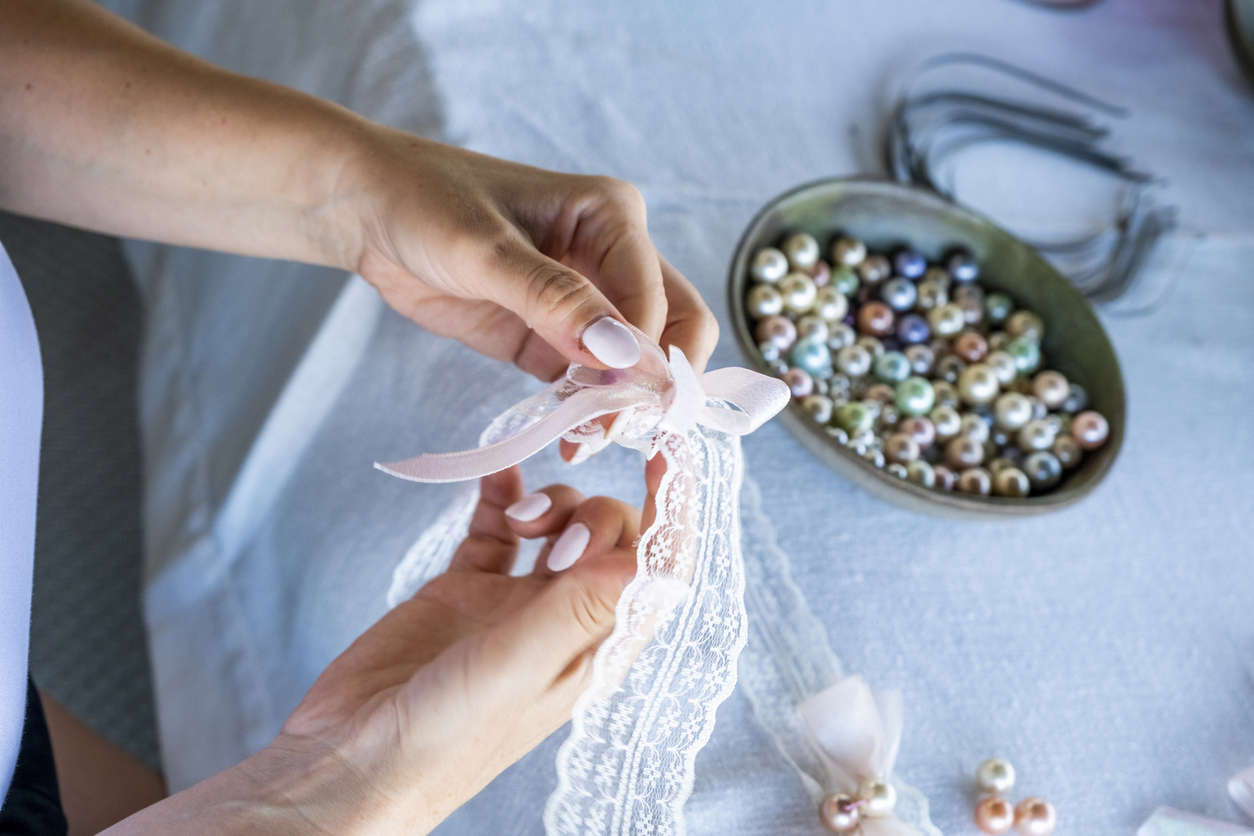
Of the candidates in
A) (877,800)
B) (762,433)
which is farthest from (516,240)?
(877,800)

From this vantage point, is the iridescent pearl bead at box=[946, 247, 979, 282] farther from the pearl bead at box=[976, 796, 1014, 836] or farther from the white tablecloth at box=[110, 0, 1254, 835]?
the pearl bead at box=[976, 796, 1014, 836]

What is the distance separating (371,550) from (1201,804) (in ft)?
1.74

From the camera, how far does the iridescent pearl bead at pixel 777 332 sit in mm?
701

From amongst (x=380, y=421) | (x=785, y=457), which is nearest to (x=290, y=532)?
(x=380, y=421)

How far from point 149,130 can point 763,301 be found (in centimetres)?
42

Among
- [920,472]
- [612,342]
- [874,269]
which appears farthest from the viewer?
[874,269]

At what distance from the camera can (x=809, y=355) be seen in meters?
0.71

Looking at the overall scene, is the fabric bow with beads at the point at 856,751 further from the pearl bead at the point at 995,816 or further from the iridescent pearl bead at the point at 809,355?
the iridescent pearl bead at the point at 809,355

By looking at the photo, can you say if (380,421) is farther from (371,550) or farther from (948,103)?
(948,103)

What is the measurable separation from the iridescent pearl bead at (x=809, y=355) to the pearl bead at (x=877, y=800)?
0.30 m

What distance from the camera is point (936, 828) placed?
1.71 ft

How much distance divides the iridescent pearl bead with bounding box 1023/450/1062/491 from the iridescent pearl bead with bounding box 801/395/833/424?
154 millimetres

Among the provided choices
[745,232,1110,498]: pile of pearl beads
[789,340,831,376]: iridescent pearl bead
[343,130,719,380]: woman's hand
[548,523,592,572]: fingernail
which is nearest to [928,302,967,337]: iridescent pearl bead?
[745,232,1110,498]: pile of pearl beads

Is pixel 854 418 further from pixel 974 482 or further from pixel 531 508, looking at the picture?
pixel 531 508
